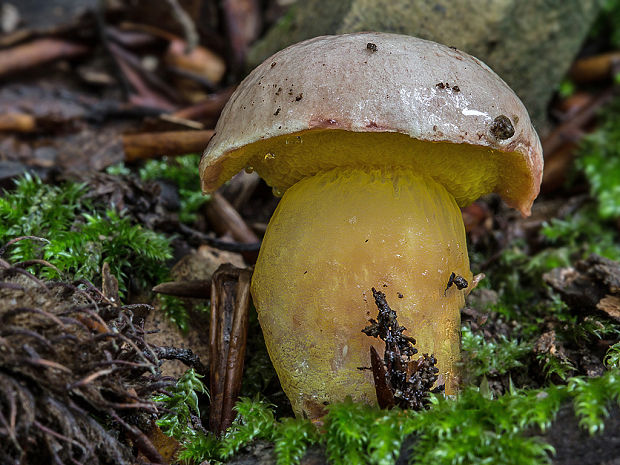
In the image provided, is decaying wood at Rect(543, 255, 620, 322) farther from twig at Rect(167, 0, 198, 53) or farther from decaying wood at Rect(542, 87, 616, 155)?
twig at Rect(167, 0, 198, 53)

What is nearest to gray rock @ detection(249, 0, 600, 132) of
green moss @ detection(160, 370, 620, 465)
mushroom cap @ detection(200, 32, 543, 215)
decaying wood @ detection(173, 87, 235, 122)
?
decaying wood @ detection(173, 87, 235, 122)

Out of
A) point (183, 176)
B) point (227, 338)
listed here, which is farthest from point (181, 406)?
point (183, 176)

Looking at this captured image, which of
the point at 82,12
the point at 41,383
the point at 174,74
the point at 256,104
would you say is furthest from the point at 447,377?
the point at 82,12

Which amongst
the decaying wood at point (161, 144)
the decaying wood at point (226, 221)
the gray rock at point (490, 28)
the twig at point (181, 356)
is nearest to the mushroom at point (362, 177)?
the twig at point (181, 356)

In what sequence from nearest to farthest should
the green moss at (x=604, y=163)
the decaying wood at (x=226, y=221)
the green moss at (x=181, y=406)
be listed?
the green moss at (x=181, y=406)
the decaying wood at (x=226, y=221)
the green moss at (x=604, y=163)

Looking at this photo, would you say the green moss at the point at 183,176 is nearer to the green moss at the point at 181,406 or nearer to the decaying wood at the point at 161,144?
the decaying wood at the point at 161,144

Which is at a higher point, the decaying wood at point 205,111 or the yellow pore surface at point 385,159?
the yellow pore surface at point 385,159
